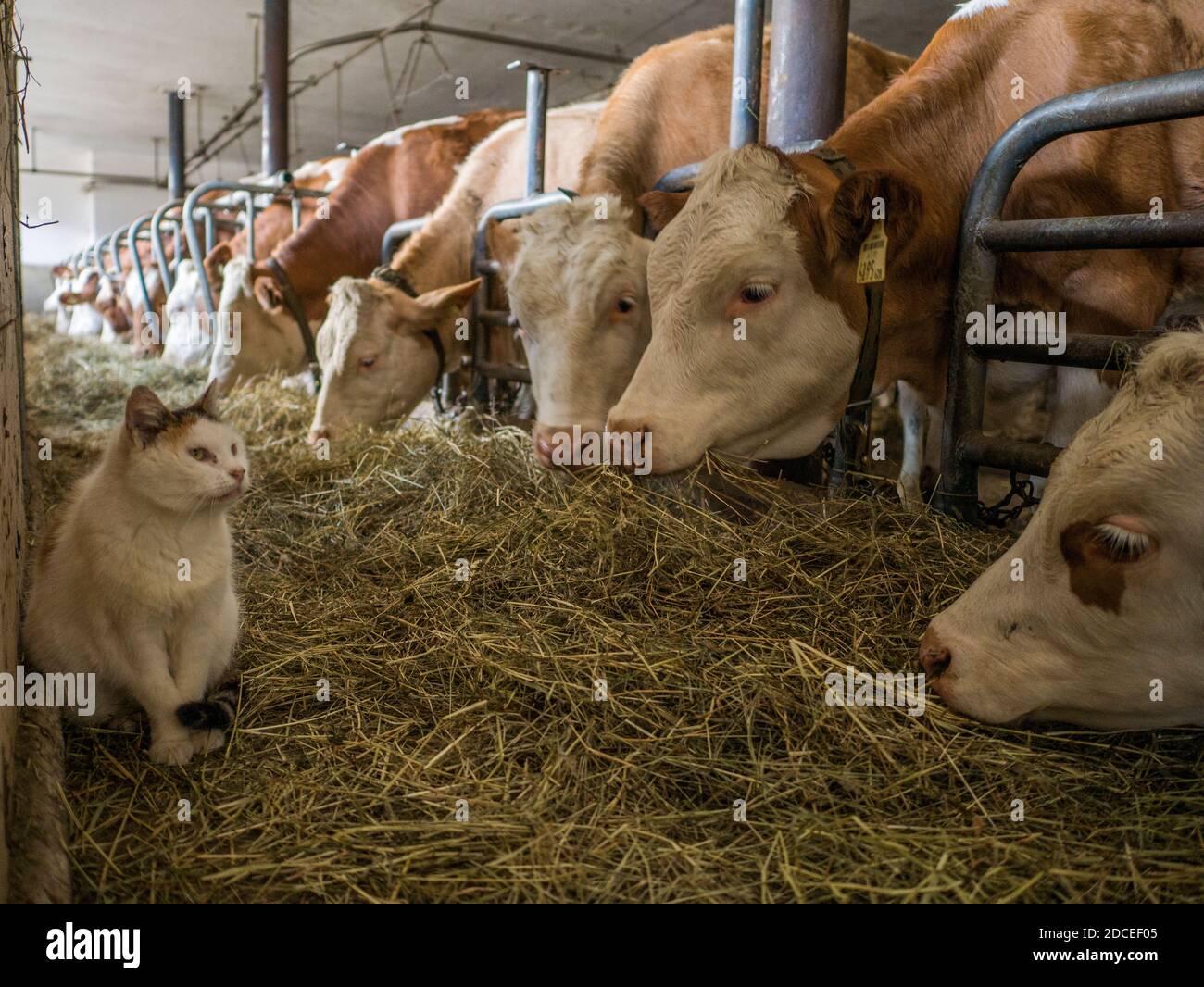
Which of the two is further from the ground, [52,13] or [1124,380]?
[52,13]

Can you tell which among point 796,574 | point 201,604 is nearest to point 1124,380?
point 796,574

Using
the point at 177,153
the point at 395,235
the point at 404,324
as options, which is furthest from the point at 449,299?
the point at 177,153

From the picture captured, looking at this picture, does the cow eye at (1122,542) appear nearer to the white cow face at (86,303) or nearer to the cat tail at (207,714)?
the cat tail at (207,714)

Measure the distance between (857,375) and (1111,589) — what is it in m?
1.30

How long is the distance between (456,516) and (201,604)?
1250 millimetres

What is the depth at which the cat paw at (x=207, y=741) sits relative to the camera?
1906mm

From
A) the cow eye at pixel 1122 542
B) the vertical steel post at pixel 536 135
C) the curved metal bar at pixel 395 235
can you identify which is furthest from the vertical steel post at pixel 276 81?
the cow eye at pixel 1122 542

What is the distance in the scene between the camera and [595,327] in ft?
12.1

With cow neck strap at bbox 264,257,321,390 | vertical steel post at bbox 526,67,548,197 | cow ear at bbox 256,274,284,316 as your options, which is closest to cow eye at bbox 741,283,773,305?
vertical steel post at bbox 526,67,548,197

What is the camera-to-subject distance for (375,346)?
5367 mm

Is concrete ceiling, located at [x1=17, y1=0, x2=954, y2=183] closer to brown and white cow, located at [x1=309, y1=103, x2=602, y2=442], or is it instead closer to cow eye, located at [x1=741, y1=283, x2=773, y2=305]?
brown and white cow, located at [x1=309, y1=103, x2=602, y2=442]

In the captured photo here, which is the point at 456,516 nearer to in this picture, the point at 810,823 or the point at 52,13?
the point at 810,823

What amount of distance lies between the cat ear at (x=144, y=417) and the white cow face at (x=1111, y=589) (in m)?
1.71
